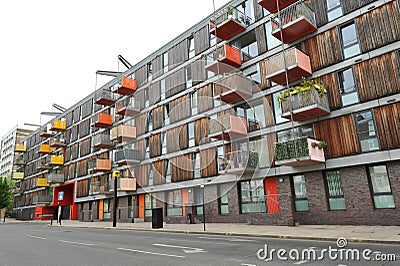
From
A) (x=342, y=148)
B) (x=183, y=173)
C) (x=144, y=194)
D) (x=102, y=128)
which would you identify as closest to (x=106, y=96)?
(x=102, y=128)

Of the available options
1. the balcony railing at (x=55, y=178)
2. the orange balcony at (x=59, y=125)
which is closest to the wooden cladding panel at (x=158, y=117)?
the balcony railing at (x=55, y=178)

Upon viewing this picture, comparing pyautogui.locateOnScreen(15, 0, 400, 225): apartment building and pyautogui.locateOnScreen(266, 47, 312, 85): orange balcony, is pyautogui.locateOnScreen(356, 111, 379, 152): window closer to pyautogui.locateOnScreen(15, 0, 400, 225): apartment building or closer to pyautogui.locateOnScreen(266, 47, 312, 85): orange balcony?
pyautogui.locateOnScreen(15, 0, 400, 225): apartment building

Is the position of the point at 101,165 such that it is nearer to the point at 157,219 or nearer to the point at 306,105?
the point at 157,219

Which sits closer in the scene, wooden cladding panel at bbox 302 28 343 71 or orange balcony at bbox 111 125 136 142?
wooden cladding panel at bbox 302 28 343 71

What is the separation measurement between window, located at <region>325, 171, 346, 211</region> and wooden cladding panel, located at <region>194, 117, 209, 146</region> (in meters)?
9.77

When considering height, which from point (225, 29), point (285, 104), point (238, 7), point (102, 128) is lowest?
point (285, 104)

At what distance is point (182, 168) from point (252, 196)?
25.5 feet

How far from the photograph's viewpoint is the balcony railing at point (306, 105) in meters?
16.0

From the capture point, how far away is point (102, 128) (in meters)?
37.4

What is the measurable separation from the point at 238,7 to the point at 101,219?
87.7 feet

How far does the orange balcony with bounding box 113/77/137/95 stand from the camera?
31016mm

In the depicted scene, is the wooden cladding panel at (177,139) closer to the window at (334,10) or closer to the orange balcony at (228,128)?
the orange balcony at (228,128)

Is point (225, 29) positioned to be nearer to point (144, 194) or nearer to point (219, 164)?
point (219, 164)

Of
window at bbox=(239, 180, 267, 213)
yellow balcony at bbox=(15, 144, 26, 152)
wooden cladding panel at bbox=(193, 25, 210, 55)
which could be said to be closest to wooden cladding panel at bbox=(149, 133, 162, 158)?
wooden cladding panel at bbox=(193, 25, 210, 55)
